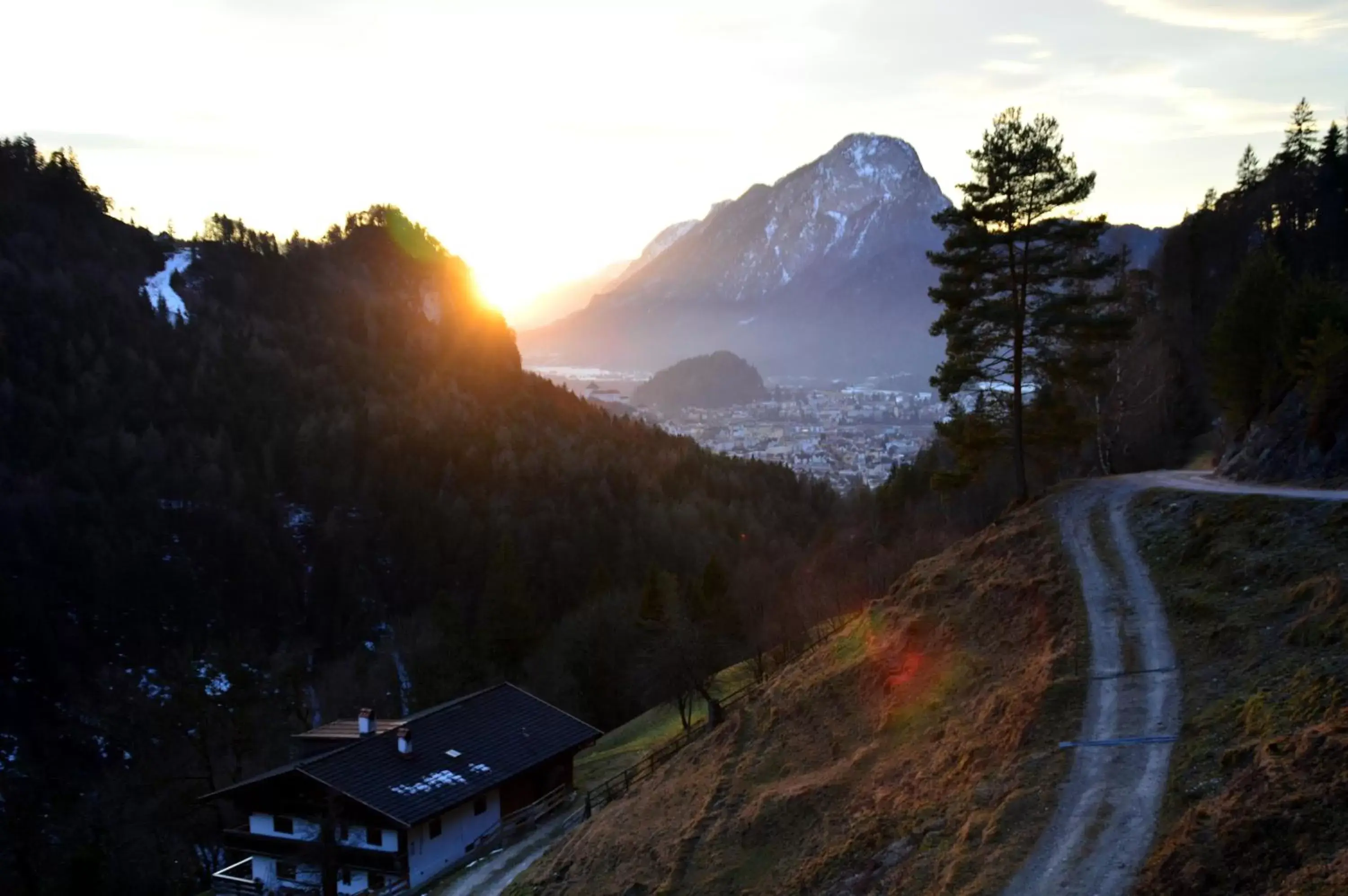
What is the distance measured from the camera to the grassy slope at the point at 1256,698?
33.7ft

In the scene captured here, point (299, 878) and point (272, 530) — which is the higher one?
point (272, 530)

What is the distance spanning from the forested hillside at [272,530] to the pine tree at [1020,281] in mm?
18721

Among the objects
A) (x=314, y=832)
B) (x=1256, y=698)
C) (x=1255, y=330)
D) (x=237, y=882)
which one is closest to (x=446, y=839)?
(x=314, y=832)

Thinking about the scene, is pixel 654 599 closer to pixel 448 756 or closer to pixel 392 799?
pixel 448 756

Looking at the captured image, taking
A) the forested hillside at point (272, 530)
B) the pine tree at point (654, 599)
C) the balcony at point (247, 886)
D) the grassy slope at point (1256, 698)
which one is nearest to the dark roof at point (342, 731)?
the balcony at point (247, 886)

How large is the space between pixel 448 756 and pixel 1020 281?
25859 mm

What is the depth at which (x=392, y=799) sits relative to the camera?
100 ft

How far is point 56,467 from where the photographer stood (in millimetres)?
90250

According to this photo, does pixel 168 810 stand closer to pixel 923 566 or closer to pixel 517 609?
pixel 517 609

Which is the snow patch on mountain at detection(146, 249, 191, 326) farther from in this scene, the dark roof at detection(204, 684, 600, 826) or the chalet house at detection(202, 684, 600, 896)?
the chalet house at detection(202, 684, 600, 896)

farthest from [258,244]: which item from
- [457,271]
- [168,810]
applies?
[168,810]

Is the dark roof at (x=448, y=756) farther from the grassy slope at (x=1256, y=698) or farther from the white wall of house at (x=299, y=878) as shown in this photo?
the grassy slope at (x=1256, y=698)

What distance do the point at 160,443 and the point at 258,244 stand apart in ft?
195

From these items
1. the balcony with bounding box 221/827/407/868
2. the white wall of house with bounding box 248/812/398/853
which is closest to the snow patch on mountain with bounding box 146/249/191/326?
the balcony with bounding box 221/827/407/868
